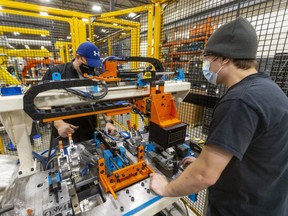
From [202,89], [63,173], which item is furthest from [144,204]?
[202,89]

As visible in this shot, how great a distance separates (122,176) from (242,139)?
0.63 m

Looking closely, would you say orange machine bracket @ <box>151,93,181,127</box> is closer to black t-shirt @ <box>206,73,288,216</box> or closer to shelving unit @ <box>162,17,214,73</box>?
black t-shirt @ <box>206,73,288,216</box>

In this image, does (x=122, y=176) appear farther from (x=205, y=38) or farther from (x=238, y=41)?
(x=205, y=38)

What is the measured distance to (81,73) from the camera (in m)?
1.54

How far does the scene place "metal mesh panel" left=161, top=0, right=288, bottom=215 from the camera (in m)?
1.27

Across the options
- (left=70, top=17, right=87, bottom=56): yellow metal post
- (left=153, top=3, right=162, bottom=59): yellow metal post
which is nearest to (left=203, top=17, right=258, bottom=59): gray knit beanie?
(left=153, top=3, right=162, bottom=59): yellow metal post

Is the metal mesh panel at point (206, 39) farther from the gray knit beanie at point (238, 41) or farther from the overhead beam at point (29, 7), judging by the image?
the overhead beam at point (29, 7)

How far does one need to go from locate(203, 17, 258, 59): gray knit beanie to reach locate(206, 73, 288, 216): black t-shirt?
Result: 11cm

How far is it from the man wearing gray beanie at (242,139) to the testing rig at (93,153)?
226mm

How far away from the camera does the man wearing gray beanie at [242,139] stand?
55 centimetres

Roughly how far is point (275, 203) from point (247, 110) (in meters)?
0.52

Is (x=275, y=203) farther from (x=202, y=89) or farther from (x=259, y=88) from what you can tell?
(x=202, y=89)

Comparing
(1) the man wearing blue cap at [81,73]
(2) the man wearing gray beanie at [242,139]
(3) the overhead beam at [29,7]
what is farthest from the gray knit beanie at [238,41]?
(3) the overhead beam at [29,7]

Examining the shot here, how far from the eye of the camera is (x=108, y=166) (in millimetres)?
952
